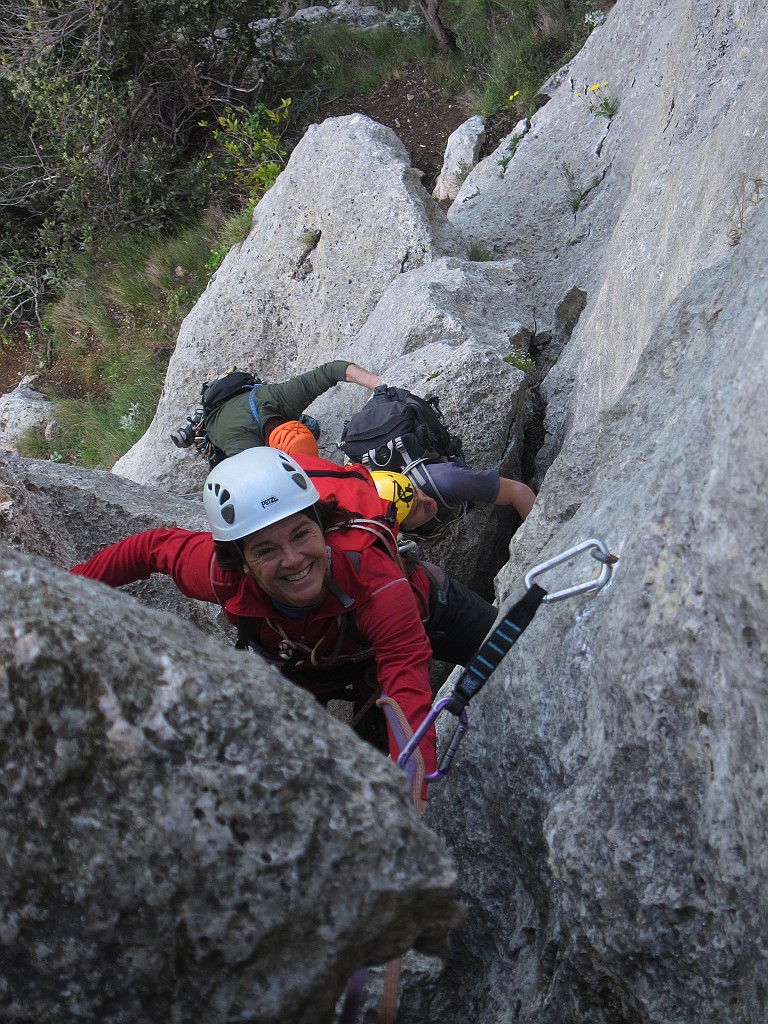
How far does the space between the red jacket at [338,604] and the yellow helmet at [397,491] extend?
1.11m

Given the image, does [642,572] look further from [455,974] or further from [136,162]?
[136,162]

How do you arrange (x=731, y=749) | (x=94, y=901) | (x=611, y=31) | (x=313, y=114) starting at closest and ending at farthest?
(x=94, y=901) → (x=731, y=749) → (x=611, y=31) → (x=313, y=114)

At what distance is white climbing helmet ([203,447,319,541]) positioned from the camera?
356 cm

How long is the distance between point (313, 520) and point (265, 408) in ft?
13.0

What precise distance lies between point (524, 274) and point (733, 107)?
3226 mm

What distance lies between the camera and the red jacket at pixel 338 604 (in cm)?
336

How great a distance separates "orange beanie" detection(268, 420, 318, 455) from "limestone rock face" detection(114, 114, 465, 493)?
127 centimetres

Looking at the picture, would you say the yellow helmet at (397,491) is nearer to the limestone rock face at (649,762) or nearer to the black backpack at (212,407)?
the limestone rock face at (649,762)

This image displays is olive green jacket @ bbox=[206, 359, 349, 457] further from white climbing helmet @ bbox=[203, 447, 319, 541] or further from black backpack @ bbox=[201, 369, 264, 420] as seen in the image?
white climbing helmet @ bbox=[203, 447, 319, 541]

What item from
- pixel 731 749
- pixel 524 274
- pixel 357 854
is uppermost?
pixel 357 854

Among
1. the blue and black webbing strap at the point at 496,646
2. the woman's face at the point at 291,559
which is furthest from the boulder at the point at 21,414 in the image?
the blue and black webbing strap at the point at 496,646

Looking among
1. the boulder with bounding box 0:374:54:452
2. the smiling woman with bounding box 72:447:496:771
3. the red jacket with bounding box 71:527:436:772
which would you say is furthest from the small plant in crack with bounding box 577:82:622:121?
the boulder with bounding box 0:374:54:452

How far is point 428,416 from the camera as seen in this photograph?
5633 mm

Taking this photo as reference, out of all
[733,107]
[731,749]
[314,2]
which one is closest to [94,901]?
[731,749]
